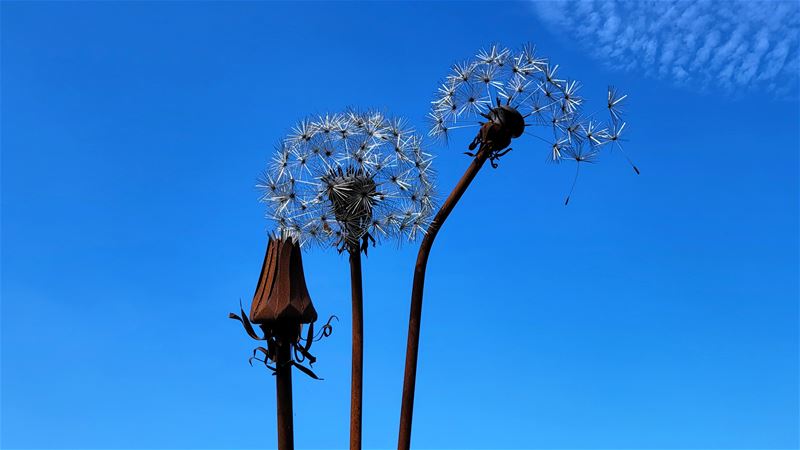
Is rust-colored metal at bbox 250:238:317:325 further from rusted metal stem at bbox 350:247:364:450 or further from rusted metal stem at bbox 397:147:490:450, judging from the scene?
rusted metal stem at bbox 397:147:490:450

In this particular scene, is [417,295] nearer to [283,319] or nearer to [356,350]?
[356,350]

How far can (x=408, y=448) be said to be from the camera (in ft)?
38.4

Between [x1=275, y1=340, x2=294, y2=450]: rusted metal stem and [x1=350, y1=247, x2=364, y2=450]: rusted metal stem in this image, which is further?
[x1=350, y1=247, x2=364, y2=450]: rusted metal stem

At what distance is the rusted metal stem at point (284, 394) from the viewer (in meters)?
11.4

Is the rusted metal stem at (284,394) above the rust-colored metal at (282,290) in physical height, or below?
below

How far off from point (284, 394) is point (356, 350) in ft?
3.69

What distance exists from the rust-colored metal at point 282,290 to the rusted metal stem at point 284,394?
40 centimetres

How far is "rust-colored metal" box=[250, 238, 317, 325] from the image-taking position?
11336 mm

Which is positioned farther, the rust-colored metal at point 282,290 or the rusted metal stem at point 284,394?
the rusted metal stem at point 284,394

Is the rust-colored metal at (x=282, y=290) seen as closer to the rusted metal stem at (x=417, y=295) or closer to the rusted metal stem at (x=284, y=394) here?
the rusted metal stem at (x=284, y=394)

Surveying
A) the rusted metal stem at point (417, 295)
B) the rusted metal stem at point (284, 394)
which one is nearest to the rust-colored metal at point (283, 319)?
the rusted metal stem at point (284, 394)

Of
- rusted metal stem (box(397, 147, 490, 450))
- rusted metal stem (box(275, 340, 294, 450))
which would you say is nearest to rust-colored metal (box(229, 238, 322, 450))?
rusted metal stem (box(275, 340, 294, 450))

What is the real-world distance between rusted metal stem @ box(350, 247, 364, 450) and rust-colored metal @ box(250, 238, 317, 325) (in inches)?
32.0

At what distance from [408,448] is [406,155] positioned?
374 cm
